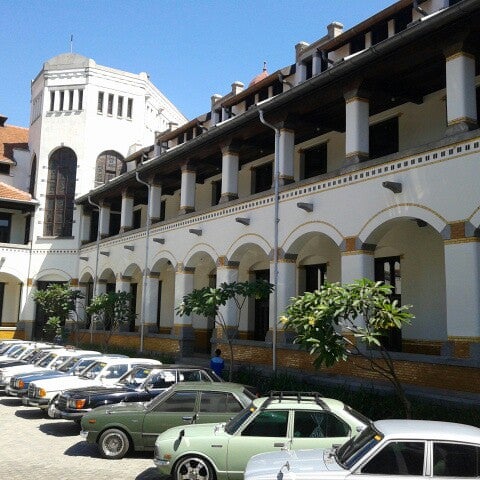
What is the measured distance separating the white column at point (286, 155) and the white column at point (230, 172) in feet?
10.0

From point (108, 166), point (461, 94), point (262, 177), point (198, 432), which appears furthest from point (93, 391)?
point (108, 166)

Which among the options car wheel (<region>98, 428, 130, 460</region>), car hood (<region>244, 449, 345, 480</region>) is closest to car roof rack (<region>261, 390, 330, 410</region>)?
car hood (<region>244, 449, 345, 480</region>)

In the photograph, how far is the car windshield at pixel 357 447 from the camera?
19.1ft

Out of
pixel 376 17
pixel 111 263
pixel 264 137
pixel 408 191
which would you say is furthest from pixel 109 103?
pixel 408 191

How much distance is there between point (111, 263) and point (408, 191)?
20.2m

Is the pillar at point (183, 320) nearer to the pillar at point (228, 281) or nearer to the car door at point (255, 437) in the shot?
the pillar at point (228, 281)

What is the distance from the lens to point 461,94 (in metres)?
13.5

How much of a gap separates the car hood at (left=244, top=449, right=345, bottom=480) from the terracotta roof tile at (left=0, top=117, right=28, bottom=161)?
37076 millimetres

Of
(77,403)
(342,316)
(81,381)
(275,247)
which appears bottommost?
(77,403)

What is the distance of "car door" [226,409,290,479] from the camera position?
7.77 m

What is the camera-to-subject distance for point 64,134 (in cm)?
3694

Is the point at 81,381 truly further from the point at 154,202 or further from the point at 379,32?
the point at 154,202

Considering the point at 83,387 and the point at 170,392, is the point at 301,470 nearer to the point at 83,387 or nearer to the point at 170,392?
the point at 170,392

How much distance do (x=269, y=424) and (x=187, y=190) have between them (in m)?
17.4
